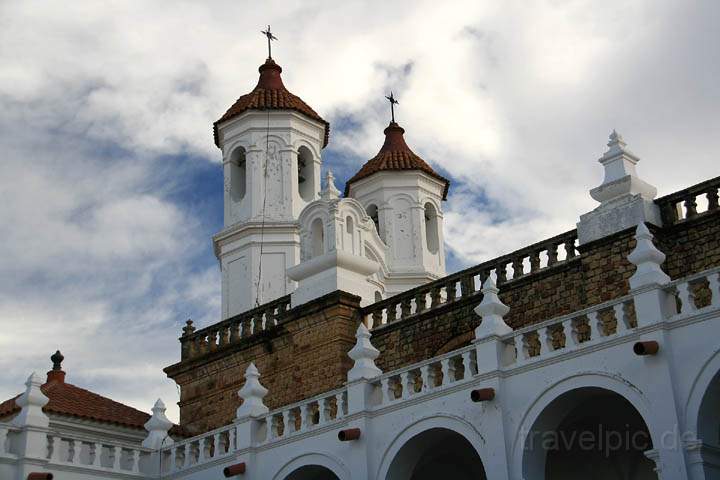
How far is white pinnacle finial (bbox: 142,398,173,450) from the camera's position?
2150 cm

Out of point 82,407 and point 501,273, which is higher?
point 501,273

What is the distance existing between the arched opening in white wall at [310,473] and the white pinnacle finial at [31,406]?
443 cm

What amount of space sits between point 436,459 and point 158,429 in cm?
542

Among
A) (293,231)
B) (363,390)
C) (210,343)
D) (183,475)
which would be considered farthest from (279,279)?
(363,390)

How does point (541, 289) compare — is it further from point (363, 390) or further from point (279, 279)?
point (279, 279)

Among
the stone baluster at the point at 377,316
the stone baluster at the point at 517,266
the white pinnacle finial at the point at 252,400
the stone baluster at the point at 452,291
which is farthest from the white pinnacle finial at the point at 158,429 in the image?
the stone baluster at the point at 517,266

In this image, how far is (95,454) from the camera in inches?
798

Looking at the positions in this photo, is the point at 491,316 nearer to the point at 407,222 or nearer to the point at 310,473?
the point at 310,473

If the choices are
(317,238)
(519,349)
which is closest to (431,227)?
(317,238)

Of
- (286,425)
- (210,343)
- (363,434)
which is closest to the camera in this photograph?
(363,434)

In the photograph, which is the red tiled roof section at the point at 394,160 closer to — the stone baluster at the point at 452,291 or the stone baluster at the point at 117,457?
the stone baluster at the point at 452,291

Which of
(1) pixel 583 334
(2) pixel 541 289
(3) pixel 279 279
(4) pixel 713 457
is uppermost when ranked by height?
(3) pixel 279 279

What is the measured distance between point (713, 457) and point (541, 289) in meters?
6.76

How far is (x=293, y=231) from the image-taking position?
30891 millimetres
